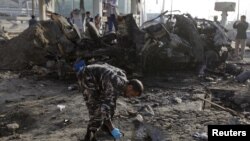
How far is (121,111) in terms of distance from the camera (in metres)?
7.41

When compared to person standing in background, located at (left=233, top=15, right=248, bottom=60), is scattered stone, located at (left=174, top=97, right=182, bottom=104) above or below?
below

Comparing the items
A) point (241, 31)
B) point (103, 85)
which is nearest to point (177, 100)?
point (103, 85)

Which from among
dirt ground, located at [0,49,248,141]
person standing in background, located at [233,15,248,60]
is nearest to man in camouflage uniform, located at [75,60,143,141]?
dirt ground, located at [0,49,248,141]

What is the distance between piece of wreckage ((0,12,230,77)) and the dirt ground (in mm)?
581

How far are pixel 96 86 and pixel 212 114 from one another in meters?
2.88

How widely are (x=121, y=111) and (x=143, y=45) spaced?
11.6 ft

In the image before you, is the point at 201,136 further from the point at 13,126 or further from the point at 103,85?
the point at 13,126

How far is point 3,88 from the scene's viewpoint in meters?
9.94

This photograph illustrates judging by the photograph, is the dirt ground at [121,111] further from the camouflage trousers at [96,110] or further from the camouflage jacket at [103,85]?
the camouflage jacket at [103,85]

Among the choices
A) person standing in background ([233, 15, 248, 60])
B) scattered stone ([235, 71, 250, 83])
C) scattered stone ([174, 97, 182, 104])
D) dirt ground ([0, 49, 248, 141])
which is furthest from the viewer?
person standing in background ([233, 15, 248, 60])

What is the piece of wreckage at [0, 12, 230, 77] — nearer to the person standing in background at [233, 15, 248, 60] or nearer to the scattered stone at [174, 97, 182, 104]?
the scattered stone at [174, 97, 182, 104]

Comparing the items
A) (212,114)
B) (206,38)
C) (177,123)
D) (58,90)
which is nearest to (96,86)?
(177,123)

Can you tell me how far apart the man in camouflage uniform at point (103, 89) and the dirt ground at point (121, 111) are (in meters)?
0.68

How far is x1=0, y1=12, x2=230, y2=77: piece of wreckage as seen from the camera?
415 inches
